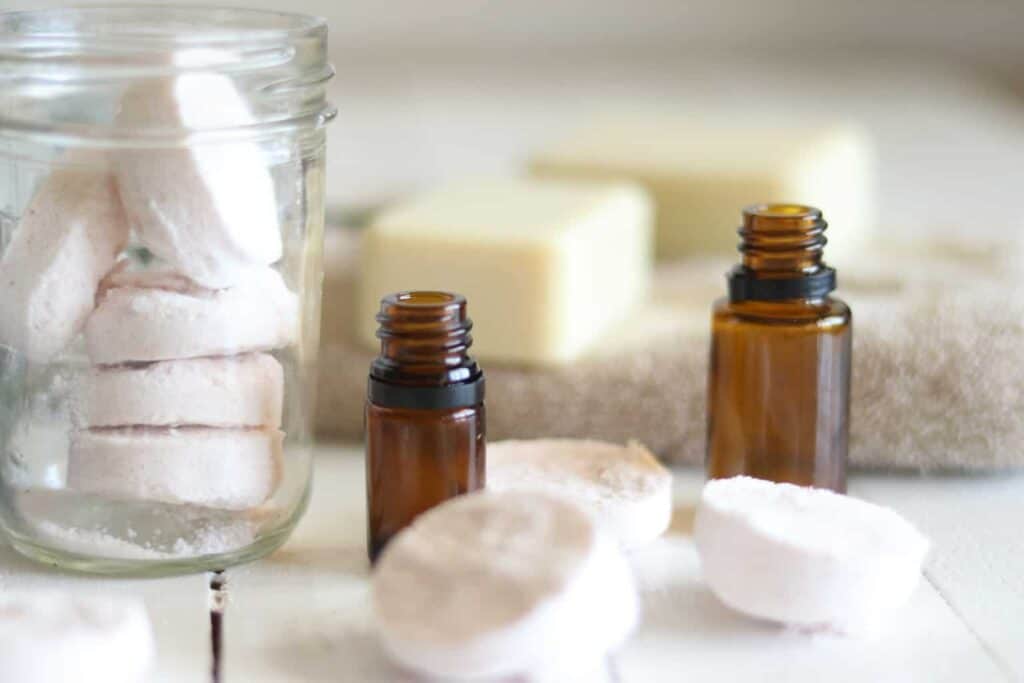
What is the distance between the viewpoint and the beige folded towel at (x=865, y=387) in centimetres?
85

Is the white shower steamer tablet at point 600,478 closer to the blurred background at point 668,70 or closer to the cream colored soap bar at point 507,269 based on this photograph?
the cream colored soap bar at point 507,269

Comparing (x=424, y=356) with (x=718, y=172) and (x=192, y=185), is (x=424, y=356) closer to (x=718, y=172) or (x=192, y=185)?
(x=192, y=185)

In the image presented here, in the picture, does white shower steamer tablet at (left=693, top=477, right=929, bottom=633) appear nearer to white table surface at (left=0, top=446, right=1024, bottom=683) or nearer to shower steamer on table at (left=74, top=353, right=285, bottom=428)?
white table surface at (left=0, top=446, right=1024, bottom=683)

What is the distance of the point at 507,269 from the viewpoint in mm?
921

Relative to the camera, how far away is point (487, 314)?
93 cm

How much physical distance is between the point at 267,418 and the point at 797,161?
65 cm

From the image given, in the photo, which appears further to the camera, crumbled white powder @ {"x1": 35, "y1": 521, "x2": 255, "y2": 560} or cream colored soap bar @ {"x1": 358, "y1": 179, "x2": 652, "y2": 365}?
cream colored soap bar @ {"x1": 358, "y1": 179, "x2": 652, "y2": 365}

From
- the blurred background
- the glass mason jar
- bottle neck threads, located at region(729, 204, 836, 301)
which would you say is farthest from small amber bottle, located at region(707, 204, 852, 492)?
the blurred background

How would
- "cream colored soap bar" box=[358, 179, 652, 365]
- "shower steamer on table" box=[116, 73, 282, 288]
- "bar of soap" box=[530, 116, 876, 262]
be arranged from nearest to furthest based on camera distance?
"shower steamer on table" box=[116, 73, 282, 288]
"cream colored soap bar" box=[358, 179, 652, 365]
"bar of soap" box=[530, 116, 876, 262]

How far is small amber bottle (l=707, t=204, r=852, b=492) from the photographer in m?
0.77

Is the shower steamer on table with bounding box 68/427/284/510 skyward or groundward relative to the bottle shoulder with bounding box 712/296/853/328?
groundward

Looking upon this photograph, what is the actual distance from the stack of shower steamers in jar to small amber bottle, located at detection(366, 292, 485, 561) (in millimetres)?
64

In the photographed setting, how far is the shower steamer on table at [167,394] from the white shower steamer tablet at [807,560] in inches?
9.1

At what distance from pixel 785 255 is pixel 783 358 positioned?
6 cm
